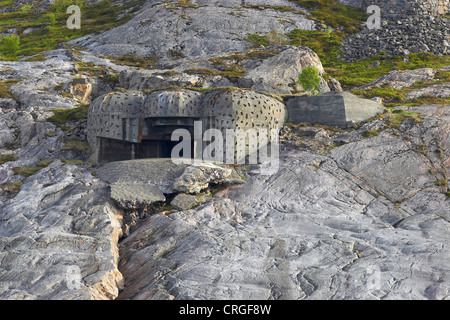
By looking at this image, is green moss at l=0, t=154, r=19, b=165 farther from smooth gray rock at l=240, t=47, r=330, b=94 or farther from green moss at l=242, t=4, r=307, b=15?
green moss at l=242, t=4, r=307, b=15

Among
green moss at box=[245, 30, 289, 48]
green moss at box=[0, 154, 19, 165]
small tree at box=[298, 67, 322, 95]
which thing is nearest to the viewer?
green moss at box=[0, 154, 19, 165]

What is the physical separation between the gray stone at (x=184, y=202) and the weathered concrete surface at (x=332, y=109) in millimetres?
12302

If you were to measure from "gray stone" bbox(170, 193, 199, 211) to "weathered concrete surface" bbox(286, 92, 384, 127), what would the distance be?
12.3m

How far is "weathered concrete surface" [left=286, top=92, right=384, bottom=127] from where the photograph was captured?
1351 inches

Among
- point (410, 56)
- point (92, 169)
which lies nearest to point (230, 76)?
point (92, 169)

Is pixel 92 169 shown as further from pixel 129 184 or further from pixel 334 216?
pixel 334 216

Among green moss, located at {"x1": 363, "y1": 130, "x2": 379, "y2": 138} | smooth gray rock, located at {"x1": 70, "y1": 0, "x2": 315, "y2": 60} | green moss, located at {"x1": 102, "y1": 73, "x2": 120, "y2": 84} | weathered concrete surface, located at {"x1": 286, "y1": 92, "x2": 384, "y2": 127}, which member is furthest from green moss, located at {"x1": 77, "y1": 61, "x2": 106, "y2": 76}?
green moss, located at {"x1": 363, "y1": 130, "x2": 379, "y2": 138}

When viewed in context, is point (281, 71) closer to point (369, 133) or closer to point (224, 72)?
point (224, 72)

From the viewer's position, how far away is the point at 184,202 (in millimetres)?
26562

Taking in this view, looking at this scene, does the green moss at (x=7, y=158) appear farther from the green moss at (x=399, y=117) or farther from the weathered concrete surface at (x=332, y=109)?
the green moss at (x=399, y=117)

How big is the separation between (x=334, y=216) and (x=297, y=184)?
3556 mm

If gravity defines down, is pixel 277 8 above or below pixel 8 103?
above

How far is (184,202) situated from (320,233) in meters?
7.25

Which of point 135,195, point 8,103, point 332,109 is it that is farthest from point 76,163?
point 332,109
